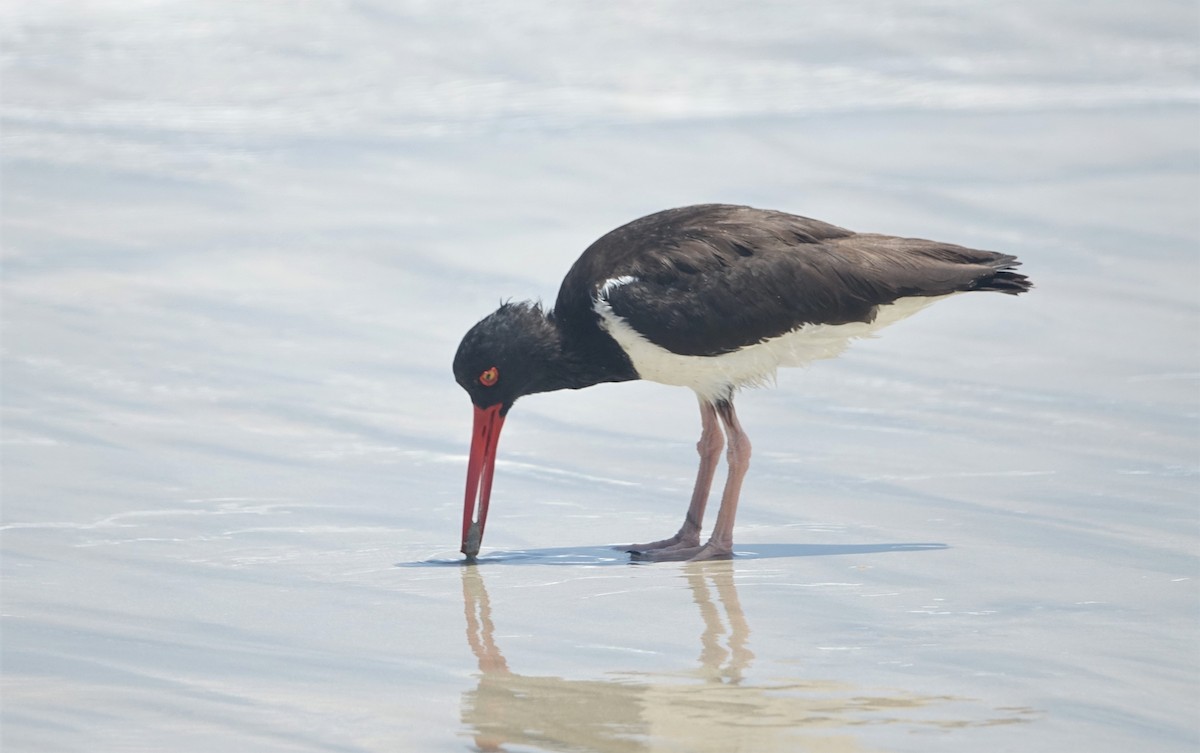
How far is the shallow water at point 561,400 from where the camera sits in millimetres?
5855

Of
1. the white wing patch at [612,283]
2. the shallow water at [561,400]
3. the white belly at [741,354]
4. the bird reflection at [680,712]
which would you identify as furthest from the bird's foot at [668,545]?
the bird reflection at [680,712]

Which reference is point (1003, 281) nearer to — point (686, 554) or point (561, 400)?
point (686, 554)

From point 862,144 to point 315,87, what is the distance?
555 cm

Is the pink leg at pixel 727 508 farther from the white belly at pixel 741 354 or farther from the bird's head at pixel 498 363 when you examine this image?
the bird's head at pixel 498 363

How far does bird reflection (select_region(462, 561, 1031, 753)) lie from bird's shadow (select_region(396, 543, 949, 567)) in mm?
1359

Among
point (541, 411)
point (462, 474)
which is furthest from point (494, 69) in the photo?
point (462, 474)

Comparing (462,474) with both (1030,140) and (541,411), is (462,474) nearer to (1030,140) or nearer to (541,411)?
(541,411)

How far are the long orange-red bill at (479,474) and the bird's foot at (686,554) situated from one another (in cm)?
71

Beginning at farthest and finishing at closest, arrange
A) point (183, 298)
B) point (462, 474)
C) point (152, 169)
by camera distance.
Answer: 1. point (152, 169)
2. point (183, 298)
3. point (462, 474)

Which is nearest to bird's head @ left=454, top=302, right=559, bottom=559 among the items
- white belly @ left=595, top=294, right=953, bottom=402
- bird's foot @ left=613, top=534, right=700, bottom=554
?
white belly @ left=595, top=294, right=953, bottom=402

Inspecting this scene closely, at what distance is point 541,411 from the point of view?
10156 mm

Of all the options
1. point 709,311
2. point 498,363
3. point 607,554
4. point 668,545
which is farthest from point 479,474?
point 709,311

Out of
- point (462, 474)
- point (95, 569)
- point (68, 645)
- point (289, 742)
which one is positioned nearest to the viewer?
point (289, 742)

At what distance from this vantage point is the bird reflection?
17.2 ft
